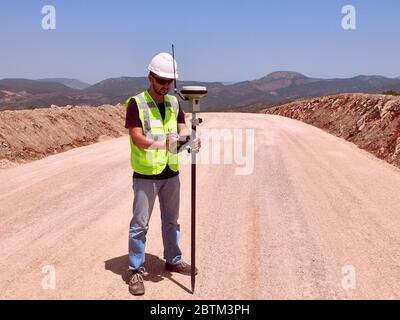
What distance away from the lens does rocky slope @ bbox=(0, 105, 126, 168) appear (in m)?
13.9

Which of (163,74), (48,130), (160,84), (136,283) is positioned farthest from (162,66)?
(48,130)

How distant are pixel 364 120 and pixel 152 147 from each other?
17298 mm

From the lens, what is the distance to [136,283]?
474 cm

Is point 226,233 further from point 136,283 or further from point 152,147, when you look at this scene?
point 152,147

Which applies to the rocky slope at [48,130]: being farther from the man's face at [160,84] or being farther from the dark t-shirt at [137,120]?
the man's face at [160,84]

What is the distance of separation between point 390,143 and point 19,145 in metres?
12.8

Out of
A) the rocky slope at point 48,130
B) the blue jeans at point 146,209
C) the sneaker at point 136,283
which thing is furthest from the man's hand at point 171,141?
the rocky slope at point 48,130

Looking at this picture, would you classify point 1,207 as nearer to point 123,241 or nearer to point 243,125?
point 123,241

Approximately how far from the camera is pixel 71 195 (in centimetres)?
877

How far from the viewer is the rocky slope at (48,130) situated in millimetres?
13875

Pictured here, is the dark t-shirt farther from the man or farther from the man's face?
the man's face

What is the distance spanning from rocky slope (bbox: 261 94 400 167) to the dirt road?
3.99 m
